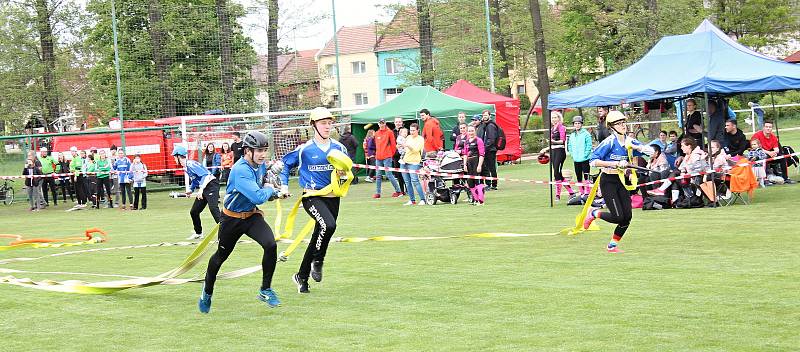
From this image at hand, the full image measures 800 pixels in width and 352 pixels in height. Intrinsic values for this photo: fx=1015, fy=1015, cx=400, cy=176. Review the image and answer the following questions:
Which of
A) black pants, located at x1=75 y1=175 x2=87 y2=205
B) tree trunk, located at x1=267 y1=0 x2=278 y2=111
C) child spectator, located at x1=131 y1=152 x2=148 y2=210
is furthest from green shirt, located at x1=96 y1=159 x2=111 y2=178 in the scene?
tree trunk, located at x1=267 y1=0 x2=278 y2=111

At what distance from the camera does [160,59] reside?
1426 inches

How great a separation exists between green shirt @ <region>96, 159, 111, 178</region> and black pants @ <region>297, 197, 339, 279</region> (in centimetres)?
1838

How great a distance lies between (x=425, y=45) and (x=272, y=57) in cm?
630

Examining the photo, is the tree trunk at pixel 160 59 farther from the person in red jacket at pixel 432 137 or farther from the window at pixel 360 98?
the window at pixel 360 98

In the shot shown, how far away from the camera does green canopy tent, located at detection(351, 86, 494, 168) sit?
101ft

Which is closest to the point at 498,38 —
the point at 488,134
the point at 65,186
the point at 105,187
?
the point at 65,186

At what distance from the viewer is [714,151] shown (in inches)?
752

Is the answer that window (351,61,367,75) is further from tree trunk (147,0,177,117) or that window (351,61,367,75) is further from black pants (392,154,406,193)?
black pants (392,154,406,193)

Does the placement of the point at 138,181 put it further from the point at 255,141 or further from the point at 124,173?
the point at 255,141

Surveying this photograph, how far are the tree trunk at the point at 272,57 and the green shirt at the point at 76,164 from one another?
9.35 metres

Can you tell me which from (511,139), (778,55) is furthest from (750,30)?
(511,139)

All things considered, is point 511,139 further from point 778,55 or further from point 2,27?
point 778,55

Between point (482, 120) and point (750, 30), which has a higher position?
point (750, 30)

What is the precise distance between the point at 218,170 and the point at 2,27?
27376 mm
